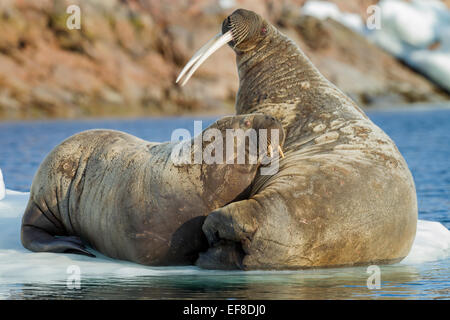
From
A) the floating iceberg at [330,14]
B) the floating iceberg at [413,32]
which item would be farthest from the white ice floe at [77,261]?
the floating iceberg at [330,14]

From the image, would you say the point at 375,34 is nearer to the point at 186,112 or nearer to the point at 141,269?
the point at 186,112

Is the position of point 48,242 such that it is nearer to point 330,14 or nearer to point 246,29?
point 246,29

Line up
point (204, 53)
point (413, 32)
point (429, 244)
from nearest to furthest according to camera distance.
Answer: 1. point (429, 244)
2. point (204, 53)
3. point (413, 32)

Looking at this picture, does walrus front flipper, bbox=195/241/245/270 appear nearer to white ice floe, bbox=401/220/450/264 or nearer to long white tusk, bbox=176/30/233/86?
white ice floe, bbox=401/220/450/264

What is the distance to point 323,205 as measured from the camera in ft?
19.0

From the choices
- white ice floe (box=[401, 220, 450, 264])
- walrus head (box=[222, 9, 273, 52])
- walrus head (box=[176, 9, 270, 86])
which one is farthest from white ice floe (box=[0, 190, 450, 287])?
walrus head (box=[222, 9, 273, 52])

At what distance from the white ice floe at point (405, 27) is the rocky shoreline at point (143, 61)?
2.02 meters

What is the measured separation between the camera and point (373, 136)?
6547 mm

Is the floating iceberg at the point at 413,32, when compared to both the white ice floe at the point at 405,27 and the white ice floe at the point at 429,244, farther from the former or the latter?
the white ice floe at the point at 429,244

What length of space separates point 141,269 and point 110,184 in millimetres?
892

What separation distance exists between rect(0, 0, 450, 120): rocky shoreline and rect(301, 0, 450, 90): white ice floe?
6.63 ft

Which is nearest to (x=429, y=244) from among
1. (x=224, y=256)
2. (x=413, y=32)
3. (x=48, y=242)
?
(x=224, y=256)

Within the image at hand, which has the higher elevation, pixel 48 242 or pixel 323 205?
pixel 323 205

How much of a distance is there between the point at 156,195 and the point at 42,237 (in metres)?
1.37
